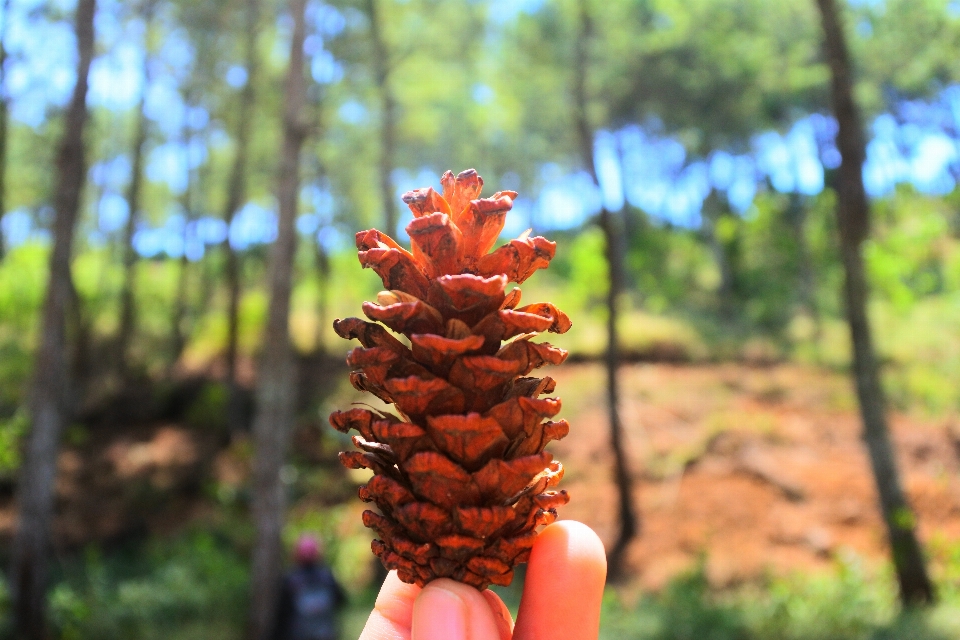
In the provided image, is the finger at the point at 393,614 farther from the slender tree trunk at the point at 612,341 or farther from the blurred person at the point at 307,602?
the slender tree trunk at the point at 612,341

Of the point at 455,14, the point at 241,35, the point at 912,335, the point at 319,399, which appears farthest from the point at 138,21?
the point at 912,335

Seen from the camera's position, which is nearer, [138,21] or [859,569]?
[859,569]

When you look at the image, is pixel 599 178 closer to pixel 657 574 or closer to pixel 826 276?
pixel 657 574

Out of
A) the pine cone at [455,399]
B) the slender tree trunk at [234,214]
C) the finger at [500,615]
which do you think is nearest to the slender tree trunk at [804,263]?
the slender tree trunk at [234,214]

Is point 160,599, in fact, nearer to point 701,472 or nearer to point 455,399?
point 455,399

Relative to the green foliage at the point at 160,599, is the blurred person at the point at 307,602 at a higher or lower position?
higher

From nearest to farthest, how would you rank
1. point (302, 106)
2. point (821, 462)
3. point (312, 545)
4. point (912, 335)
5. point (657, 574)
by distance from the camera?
point (312, 545) → point (302, 106) → point (657, 574) → point (821, 462) → point (912, 335)
